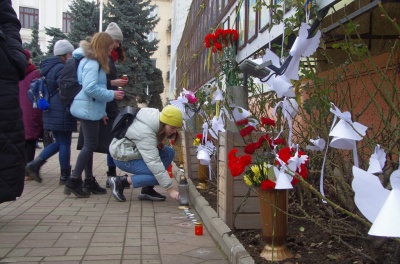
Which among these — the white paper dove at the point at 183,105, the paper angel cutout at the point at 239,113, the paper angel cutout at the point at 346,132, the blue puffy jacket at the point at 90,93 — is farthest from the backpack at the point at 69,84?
the paper angel cutout at the point at 346,132

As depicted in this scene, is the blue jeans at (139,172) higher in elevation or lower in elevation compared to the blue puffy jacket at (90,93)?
lower

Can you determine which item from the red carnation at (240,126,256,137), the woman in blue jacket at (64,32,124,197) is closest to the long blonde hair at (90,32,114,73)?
the woman in blue jacket at (64,32,124,197)

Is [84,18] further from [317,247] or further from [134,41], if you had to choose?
[317,247]

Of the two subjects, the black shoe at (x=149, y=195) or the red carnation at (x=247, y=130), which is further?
the black shoe at (x=149, y=195)

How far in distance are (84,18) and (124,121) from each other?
26.7 meters

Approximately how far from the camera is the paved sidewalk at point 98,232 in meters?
3.60

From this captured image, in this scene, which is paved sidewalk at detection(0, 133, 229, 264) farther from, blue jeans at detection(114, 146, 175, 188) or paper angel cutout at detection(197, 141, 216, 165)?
paper angel cutout at detection(197, 141, 216, 165)

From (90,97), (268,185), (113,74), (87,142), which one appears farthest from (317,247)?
(113,74)

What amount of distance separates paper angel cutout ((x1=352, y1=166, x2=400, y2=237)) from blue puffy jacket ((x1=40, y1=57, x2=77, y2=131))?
16.9 ft

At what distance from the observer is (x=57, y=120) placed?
247 inches

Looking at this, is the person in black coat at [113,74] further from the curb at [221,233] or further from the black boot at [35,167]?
the curb at [221,233]

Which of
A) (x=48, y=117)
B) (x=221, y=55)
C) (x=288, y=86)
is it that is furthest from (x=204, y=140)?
(x=288, y=86)

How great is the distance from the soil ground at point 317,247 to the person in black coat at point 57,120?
3.08 meters

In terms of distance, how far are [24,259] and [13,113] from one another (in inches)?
48.1
